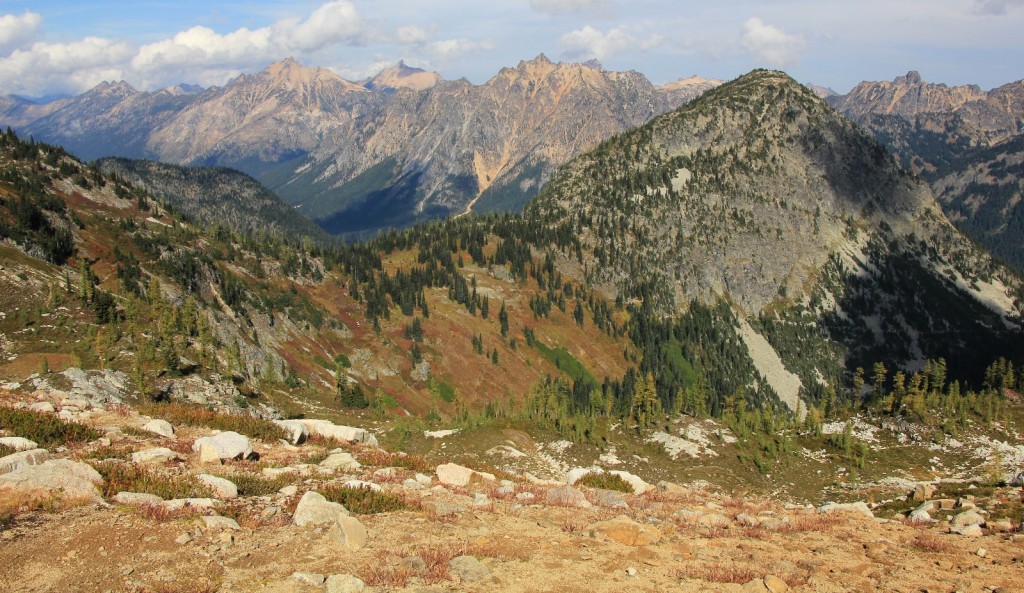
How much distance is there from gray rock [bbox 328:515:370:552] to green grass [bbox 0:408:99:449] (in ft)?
41.3

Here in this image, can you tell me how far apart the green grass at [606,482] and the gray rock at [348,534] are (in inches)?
696

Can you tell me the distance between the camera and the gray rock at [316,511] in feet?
57.1

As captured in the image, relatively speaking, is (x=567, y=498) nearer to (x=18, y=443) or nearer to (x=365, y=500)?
(x=365, y=500)

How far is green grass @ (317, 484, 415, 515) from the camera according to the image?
19.9 metres

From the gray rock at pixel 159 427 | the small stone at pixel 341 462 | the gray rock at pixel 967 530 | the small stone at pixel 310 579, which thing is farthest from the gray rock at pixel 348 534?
the gray rock at pixel 967 530

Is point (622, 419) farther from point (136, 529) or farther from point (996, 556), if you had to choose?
point (136, 529)

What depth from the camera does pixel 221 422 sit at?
31156mm

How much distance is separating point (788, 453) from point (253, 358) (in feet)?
288

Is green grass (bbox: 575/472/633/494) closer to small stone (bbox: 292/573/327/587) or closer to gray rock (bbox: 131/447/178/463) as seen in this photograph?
small stone (bbox: 292/573/327/587)

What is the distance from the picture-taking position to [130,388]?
52.0 m

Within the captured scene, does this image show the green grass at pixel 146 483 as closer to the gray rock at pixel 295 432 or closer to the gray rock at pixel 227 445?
the gray rock at pixel 227 445

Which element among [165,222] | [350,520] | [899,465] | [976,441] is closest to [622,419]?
[899,465]

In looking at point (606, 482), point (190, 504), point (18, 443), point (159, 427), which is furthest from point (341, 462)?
point (606, 482)

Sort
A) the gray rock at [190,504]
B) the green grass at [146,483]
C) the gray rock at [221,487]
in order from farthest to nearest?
the gray rock at [221,487] → the green grass at [146,483] → the gray rock at [190,504]
